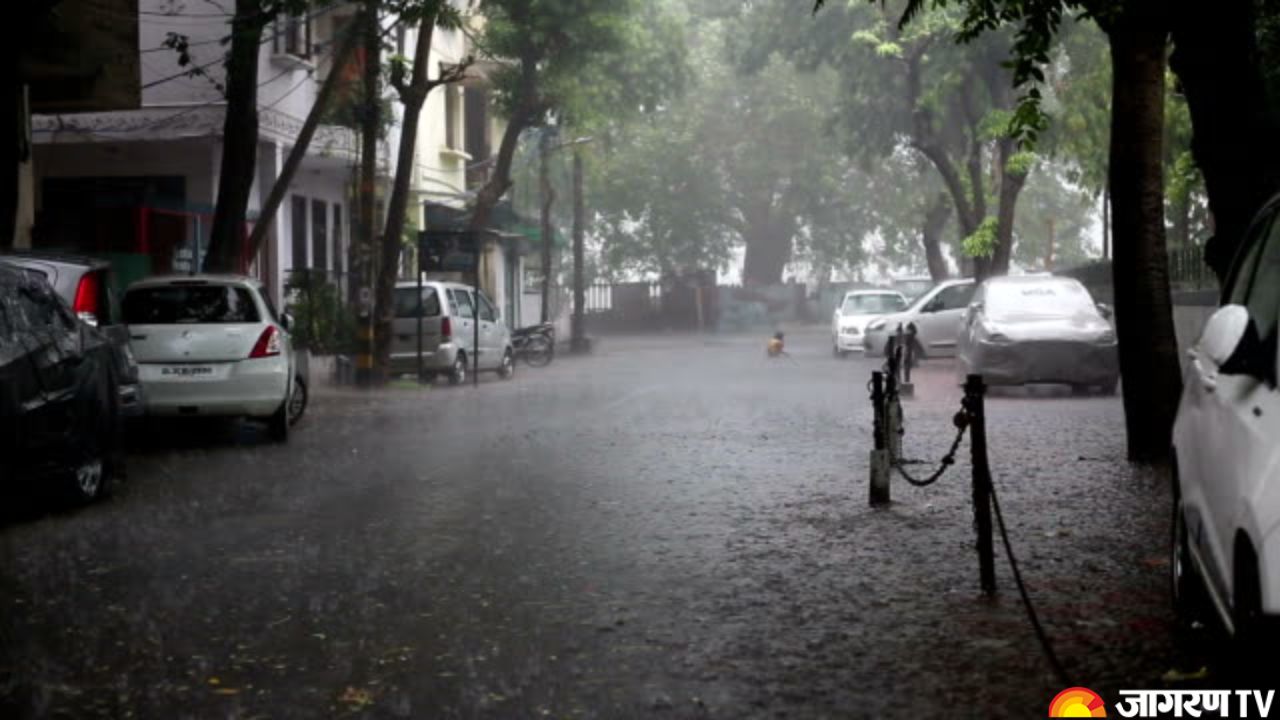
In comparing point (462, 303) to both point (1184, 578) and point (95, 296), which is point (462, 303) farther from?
point (1184, 578)

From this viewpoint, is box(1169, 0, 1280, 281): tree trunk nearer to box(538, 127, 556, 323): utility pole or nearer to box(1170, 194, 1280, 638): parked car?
box(1170, 194, 1280, 638): parked car

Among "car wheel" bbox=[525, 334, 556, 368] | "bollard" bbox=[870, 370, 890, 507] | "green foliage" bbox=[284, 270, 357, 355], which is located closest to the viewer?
"bollard" bbox=[870, 370, 890, 507]

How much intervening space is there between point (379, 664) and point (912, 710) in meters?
2.09

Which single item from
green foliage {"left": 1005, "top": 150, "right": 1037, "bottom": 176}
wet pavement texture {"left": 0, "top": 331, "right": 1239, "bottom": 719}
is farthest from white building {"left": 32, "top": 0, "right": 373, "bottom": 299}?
green foliage {"left": 1005, "top": 150, "right": 1037, "bottom": 176}

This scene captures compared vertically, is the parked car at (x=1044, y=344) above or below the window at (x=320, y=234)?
below

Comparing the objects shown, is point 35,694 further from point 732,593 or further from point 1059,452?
point 1059,452

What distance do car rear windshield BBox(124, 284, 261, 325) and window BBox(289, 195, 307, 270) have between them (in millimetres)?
16762

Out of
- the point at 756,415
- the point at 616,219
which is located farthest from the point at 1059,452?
the point at 616,219

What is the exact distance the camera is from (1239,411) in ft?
16.2

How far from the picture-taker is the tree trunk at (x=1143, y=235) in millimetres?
12742

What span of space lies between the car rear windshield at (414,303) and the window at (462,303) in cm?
51

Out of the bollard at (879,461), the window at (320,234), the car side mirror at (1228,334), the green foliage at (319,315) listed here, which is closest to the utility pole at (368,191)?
the green foliage at (319,315)

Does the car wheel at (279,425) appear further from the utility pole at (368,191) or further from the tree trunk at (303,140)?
the utility pole at (368,191)

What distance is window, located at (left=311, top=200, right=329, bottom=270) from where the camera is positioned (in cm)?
Answer: 3409
